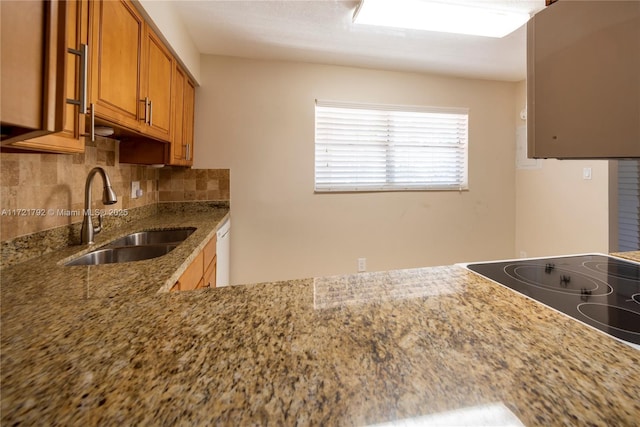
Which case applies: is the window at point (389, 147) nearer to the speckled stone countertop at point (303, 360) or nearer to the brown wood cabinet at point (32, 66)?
the speckled stone countertop at point (303, 360)

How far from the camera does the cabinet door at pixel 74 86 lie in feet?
3.11

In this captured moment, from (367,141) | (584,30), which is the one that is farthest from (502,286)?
(367,141)

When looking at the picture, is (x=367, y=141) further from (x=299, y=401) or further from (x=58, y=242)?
(x=299, y=401)

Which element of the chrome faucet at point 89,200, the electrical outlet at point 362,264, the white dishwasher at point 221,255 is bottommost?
the electrical outlet at point 362,264

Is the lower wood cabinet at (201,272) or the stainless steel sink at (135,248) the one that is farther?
the stainless steel sink at (135,248)

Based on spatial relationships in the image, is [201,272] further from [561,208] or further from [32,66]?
[561,208]

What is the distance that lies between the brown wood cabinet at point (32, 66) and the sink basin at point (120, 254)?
3.42 feet

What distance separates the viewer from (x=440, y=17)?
198 cm

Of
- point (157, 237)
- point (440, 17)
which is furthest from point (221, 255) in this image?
point (440, 17)

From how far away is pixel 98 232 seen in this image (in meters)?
1.62

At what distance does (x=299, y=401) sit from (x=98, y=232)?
5.69 feet

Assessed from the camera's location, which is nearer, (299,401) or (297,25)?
(299,401)

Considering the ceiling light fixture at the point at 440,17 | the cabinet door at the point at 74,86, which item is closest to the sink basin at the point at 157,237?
the cabinet door at the point at 74,86

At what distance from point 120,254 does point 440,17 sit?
2491mm
